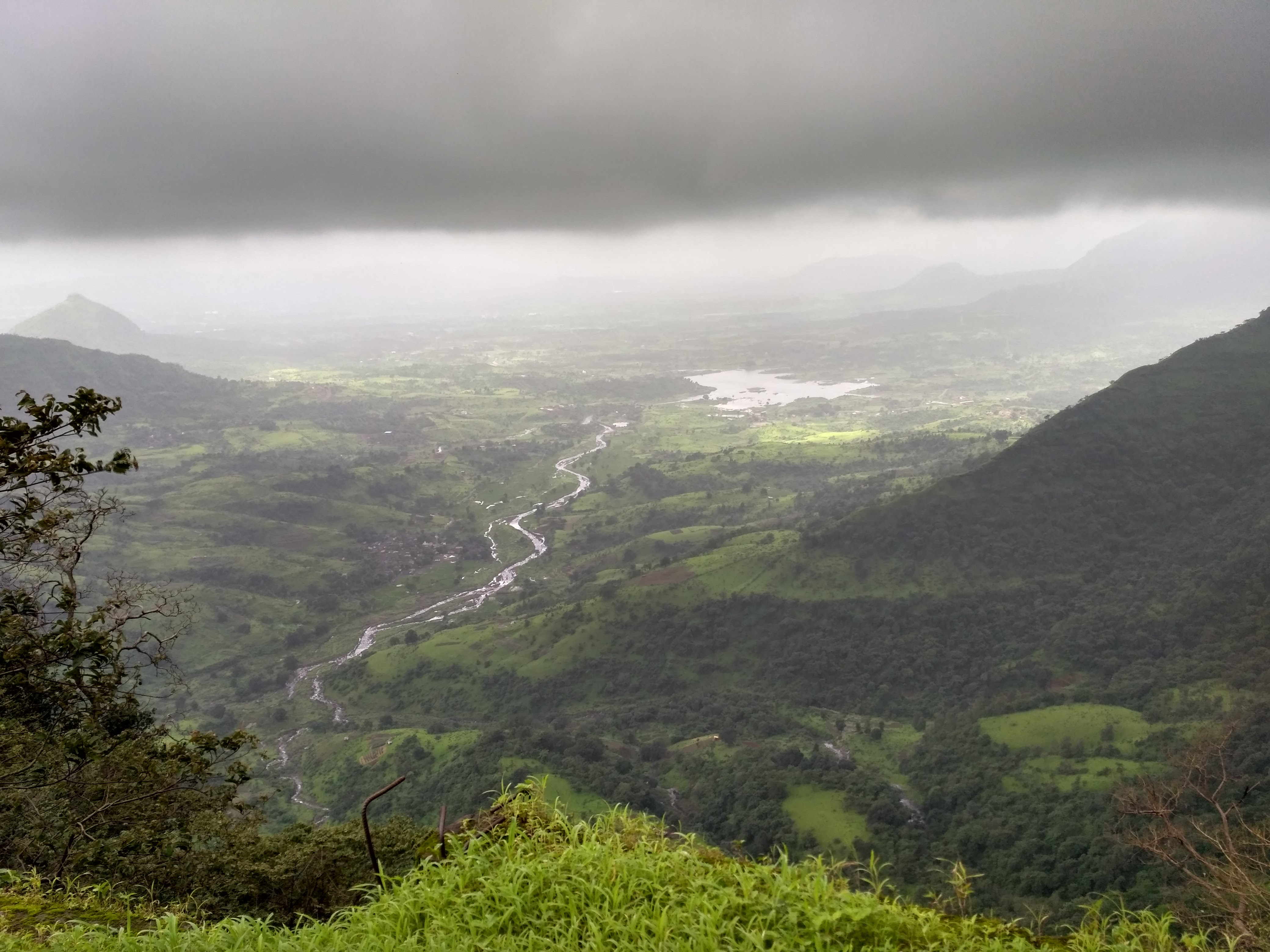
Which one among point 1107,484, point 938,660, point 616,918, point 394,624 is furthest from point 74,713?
point 1107,484

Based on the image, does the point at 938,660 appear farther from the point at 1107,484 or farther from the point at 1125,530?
the point at 1107,484

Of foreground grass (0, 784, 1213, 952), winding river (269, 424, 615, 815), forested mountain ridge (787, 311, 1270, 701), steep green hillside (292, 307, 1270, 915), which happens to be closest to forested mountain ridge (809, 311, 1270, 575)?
forested mountain ridge (787, 311, 1270, 701)

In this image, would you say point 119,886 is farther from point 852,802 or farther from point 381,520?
point 381,520

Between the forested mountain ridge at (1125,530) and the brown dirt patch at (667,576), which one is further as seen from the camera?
the brown dirt patch at (667,576)

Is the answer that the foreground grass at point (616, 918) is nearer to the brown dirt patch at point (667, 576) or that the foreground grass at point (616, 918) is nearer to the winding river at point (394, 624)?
the winding river at point (394, 624)

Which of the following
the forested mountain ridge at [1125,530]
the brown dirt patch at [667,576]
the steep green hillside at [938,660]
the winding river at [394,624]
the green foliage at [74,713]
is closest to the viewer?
the green foliage at [74,713]

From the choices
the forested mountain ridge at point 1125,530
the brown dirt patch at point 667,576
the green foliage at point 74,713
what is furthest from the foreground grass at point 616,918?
the brown dirt patch at point 667,576

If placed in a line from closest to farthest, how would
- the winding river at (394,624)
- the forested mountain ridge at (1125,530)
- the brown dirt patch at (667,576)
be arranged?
1. the forested mountain ridge at (1125,530)
2. the winding river at (394,624)
3. the brown dirt patch at (667,576)
